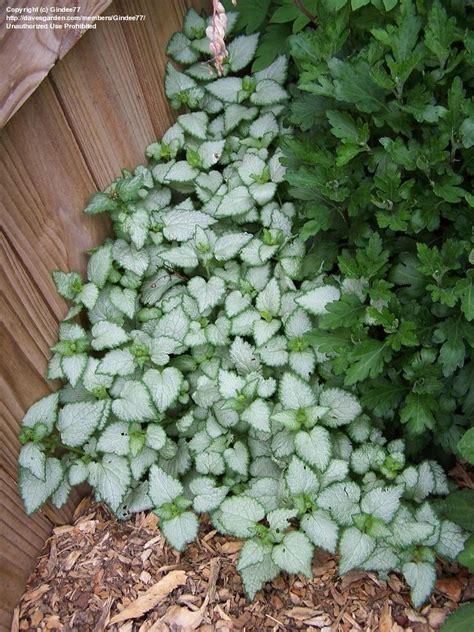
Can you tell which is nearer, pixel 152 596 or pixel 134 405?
pixel 152 596

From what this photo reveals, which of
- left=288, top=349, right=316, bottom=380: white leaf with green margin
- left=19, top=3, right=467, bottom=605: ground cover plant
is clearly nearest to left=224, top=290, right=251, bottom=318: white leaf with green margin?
left=19, top=3, right=467, bottom=605: ground cover plant

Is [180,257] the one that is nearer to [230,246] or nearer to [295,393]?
[230,246]

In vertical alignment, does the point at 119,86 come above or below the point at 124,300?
above

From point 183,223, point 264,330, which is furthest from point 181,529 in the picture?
point 183,223

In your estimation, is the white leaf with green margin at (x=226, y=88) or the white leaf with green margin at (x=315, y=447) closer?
the white leaf with green margin at (x=315, y=447)

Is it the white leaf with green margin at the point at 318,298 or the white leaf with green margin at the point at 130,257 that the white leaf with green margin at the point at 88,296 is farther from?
the white leaf with green margin at the point at 318,298

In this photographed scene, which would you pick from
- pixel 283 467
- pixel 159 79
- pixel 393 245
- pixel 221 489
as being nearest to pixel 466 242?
pixel 393 245

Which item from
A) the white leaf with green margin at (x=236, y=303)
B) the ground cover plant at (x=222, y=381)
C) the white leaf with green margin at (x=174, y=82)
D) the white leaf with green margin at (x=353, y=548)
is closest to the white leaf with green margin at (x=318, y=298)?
the ground cover plant at (x=222, y=381)
